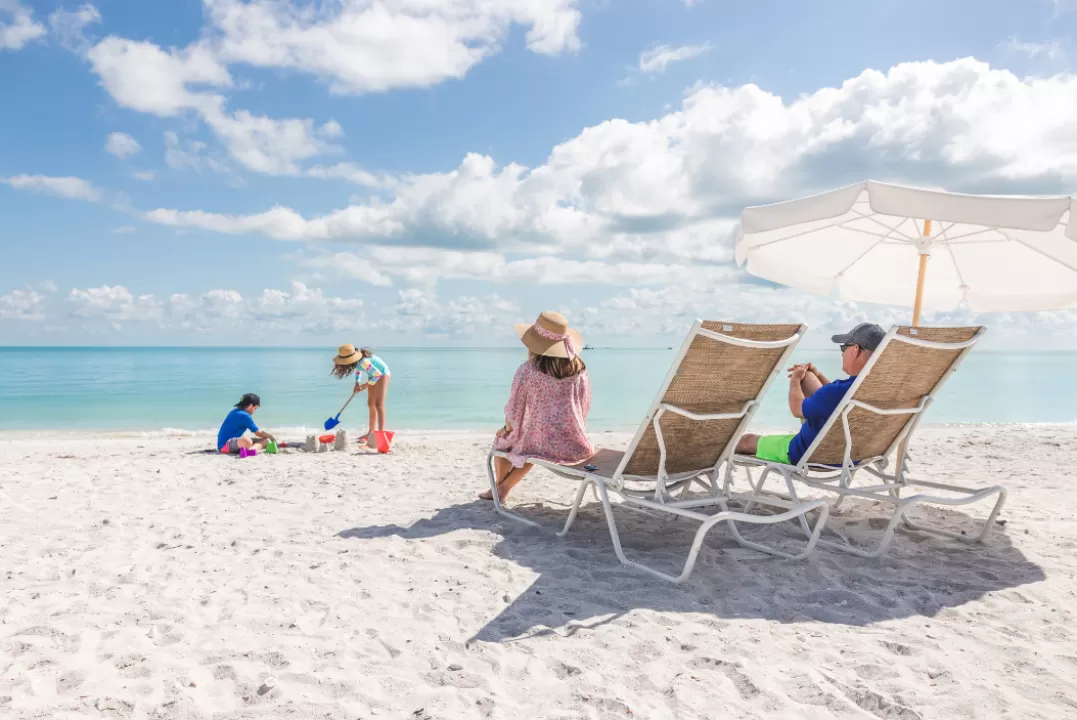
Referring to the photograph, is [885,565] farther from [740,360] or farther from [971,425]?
[971,425]

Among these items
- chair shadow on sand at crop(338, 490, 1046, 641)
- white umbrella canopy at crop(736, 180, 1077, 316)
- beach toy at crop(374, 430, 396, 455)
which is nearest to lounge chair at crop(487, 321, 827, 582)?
chair shadow on sand at crop(338, 490, 1046, 641)

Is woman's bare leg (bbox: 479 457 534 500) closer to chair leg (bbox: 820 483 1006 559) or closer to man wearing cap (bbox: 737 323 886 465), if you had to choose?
man wearing cap (bbox: 737 323 886 465)

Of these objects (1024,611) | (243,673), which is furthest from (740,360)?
Answer: (243,673)

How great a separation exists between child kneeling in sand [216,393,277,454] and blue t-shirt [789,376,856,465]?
18.6 ft

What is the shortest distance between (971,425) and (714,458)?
12270 mm

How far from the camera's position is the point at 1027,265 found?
6055mm

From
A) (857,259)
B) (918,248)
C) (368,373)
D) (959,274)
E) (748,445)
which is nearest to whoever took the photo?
(748,445)

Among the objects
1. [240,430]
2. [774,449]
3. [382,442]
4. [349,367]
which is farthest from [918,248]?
[240,430]

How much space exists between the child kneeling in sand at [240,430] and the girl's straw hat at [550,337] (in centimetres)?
449

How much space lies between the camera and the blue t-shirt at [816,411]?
4078 mm

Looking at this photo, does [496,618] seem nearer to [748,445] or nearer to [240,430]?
[748,445]

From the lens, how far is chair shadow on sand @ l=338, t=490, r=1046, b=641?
9.82 ft

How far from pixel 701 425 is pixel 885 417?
4.01 feet

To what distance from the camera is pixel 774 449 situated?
435cm
